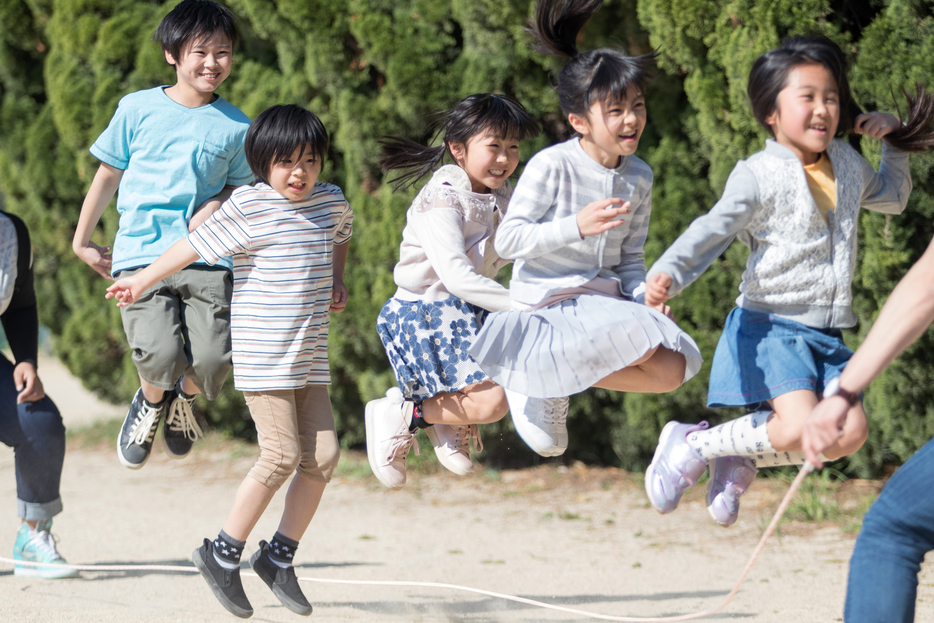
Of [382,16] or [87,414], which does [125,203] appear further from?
[87,414]

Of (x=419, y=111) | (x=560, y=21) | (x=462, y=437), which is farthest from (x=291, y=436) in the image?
(x=419, y=111)

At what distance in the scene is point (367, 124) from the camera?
6371 millimetres

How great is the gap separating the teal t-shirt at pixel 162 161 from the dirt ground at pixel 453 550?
157 cm

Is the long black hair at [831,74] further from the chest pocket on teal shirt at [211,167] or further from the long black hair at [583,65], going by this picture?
the chest pocket on teal shirt at [211,167]

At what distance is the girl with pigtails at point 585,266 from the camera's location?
2.95 m

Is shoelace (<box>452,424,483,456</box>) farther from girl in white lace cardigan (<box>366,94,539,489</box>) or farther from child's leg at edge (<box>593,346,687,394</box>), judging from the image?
child's leg at edge (<box>593,346,687,394</box>)

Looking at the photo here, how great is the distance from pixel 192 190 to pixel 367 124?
2798 millimetres

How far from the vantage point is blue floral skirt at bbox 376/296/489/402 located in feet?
11.6

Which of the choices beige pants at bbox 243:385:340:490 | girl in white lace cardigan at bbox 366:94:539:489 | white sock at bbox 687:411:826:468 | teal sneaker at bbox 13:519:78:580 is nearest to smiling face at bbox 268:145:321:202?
girl in white lace cardigan at bbox 366:94:539:489

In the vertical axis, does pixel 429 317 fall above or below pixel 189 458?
above

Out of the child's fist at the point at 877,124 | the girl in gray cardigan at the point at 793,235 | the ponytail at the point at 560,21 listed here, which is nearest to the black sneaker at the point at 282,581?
the girl in gray cardigan at the point at 793,235

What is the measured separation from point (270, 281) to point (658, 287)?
4.94ft

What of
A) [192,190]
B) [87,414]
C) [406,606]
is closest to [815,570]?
[406,606]

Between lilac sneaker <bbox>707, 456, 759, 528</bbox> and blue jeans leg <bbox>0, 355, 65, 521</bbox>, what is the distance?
9.87 ft
